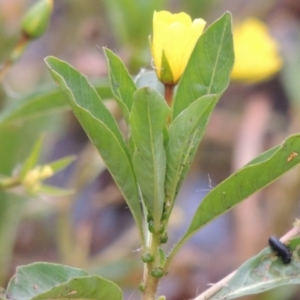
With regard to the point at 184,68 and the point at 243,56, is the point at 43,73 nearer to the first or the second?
the point at 243,56

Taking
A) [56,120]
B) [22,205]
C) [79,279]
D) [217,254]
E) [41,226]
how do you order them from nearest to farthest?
[79,279], [22,205], [56,120], [41,226], [217,254]

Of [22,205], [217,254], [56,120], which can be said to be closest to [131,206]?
[22,205]

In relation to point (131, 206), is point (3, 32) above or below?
above

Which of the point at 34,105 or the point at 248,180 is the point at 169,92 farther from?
the point at 34,105

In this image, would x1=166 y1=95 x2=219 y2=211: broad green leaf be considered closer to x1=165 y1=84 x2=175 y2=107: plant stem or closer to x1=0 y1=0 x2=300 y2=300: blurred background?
x1=165 y1=84 x2=175 y2=107: plant stem

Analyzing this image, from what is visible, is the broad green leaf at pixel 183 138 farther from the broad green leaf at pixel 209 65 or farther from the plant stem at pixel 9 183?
the plant stem at pixel 9 183

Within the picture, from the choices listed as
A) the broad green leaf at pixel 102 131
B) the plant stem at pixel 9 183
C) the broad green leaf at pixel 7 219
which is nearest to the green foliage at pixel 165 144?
the broad green leaf at pixel 102 131
